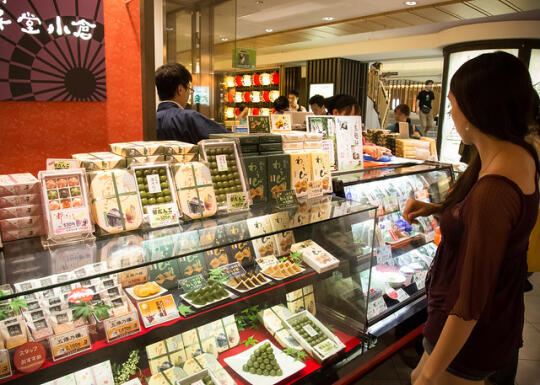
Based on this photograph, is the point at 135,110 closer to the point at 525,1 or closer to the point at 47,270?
the point at 47,270


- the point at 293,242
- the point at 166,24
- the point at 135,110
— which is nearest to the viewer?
the point at 293,242

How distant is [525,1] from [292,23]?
4.43 metres

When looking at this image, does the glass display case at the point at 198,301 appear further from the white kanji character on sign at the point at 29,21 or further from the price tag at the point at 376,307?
A: the white kanji character on sign at the point at 29,21

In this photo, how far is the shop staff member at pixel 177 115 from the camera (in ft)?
8.96

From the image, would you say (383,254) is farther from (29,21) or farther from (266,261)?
(29,21)

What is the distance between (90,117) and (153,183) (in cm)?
117

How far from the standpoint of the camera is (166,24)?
198 inches

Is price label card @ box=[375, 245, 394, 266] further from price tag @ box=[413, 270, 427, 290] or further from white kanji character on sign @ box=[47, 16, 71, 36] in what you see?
white kanji character on sign @ box=[47, 16, 71, 36]

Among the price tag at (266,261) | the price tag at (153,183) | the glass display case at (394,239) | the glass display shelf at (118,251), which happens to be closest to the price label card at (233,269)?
the price tag at (266,261)

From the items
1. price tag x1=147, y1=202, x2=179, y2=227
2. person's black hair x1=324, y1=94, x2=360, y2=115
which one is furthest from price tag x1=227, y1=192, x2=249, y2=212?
person's black hair x1=324, y1=94, x2=360, y2=115

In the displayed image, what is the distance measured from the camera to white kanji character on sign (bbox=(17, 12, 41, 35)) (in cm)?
218

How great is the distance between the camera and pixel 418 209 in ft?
5.88

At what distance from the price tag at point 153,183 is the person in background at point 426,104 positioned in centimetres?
990

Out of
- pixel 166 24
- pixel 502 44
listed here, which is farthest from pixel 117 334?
pixel 502 44
